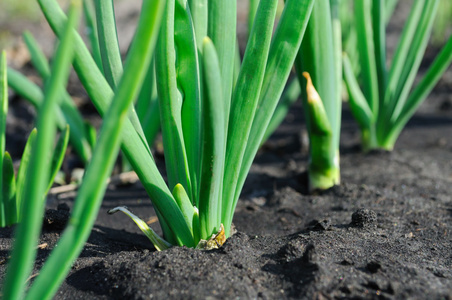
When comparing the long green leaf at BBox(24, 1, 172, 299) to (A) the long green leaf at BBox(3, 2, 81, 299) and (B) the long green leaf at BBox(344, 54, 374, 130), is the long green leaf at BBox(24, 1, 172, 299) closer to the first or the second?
(A) the long green leaf at BBox(3, 2, 81, 299)

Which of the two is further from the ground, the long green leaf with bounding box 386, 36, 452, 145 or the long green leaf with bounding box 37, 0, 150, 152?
the long green leaf with bounding box 37, 0, 150, 152

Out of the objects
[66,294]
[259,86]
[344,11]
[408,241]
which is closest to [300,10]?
[259,86]

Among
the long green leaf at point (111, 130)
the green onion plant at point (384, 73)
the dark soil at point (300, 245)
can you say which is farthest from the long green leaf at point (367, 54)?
the long green leaf at point (111, 130)

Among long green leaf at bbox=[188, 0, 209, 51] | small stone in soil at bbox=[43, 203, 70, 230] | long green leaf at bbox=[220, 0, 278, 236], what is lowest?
small stone in soil at bbox=[43, 203, 70, 230]

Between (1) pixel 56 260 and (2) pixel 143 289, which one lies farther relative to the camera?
(2) pixel 143 289

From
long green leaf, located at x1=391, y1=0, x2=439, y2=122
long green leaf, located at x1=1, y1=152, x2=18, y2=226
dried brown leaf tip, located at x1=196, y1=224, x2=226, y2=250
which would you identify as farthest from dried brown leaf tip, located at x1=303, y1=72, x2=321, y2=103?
long green leaf, located at x1=1, y1=152, x2=18, y2=226

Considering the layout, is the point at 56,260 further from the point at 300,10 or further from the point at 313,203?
the point at 313,203

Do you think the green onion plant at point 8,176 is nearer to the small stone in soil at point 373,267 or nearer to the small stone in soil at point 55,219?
the small stone in soil at point 55,219
